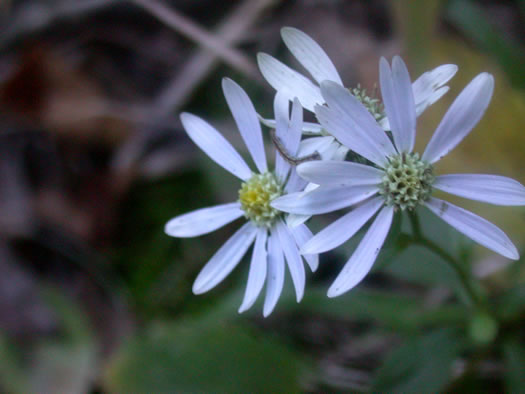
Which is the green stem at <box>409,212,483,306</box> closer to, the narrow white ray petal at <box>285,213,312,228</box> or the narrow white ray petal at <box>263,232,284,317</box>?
the narrow white ray petal at <box>285,213,312,228</box>

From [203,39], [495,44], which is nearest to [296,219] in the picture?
[203,39]

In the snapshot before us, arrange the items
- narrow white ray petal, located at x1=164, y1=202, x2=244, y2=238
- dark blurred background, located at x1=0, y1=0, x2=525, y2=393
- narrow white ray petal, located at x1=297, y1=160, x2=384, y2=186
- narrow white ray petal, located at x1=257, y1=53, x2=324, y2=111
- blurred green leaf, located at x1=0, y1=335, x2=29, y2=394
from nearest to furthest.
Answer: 1. narrow white ray petal, located at x1=297, y1=160, x2=384, y2=186
2. narrow white ray petal, located at x1=257, y1=53, x2=324, y2=111
3. narrow white ray petal, located at x1=164, y1=202, x2=244, y2=238
4. dark blurred background, located at x1=0, y1=0, x2=525, y2=393
5. blurred green leaf, located at x1=0, y1=335, x2=29, y2=394

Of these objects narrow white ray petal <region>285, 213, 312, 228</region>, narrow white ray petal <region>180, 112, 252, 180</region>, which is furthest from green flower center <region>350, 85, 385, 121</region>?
narrow white ray petal <region>180, 112, 252, 180</region>

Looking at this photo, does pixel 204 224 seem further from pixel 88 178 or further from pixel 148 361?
pixel 88 178

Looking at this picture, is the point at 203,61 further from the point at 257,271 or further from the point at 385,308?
the point at 257,271

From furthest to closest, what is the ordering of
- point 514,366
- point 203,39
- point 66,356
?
point 66,356 → point 203,39 → point 514,366

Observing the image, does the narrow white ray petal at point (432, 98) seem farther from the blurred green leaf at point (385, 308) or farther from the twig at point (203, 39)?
the twig at point (203, 39)
